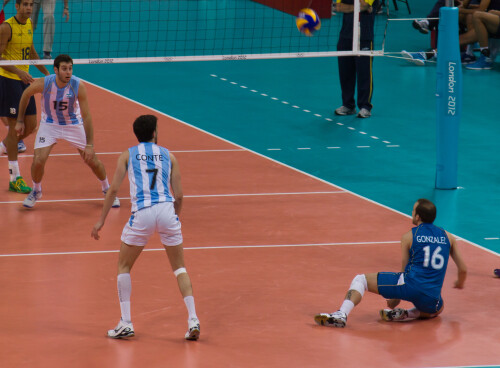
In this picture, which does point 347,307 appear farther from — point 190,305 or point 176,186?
point 176,186

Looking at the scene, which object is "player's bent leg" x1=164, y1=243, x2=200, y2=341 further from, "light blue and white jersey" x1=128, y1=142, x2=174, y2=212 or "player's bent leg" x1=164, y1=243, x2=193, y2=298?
"light blue and white jersey" x1=128, y1=142, x2=174, y2=212

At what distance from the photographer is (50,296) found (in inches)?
332

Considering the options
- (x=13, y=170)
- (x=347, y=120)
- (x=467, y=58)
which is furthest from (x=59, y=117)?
(x=467, y=58)

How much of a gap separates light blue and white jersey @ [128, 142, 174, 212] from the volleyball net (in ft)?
34.1

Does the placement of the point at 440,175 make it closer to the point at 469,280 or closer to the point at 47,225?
the point at 469,280

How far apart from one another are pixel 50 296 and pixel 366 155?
6.44 metres

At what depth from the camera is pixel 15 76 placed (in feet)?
40.3

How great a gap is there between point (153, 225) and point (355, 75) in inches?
350

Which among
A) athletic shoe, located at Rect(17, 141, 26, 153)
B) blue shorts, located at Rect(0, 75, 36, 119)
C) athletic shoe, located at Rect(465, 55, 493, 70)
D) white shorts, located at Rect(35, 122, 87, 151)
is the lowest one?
athletic shoe, located at Rect(17, 141, 26, 153)

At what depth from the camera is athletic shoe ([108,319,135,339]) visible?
7387 mm

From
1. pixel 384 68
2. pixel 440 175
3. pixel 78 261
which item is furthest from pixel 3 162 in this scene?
pixel 384 68

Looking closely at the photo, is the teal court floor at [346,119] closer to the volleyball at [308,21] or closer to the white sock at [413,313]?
the volleyball at [308,21]

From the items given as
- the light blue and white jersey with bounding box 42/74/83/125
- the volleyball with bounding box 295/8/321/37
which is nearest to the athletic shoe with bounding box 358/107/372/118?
the volleyball with bounding box 295/8/321/37

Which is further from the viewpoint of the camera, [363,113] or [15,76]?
[363,113]
